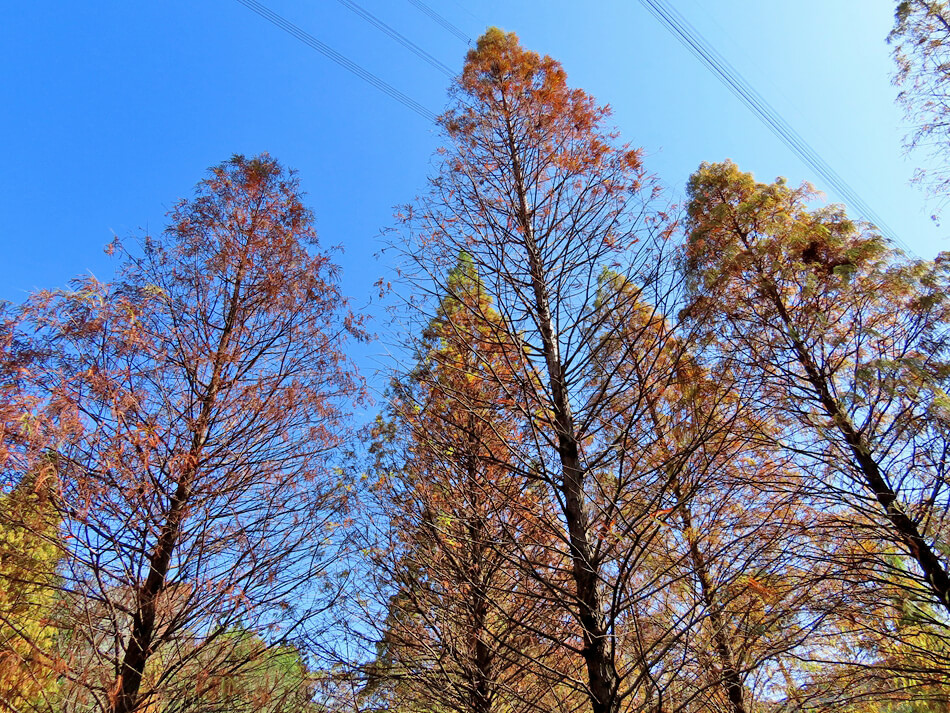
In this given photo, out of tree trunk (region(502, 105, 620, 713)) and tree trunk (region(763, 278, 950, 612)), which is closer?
tree trunk (region(502, 105, 620, 713))

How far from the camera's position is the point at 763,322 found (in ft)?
21.4

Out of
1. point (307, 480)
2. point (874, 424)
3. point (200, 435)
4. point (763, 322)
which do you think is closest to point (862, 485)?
point (874, 424)

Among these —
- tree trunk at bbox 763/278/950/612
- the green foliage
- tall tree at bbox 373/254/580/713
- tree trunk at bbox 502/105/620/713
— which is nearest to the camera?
tree trunk at bbox 502/105/620/713

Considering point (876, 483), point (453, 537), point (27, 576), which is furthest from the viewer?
point (876, 483)

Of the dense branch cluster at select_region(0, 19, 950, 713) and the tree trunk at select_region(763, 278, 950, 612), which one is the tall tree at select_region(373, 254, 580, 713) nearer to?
the dense branch cluster at select_region(0, 19, 950, 713)

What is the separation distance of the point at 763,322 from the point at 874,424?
1781 millimetres

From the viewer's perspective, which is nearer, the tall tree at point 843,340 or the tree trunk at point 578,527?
the tree trunk at point 578,527

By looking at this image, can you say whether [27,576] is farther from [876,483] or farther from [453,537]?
[876,483]

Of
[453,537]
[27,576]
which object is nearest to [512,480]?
[453,537]

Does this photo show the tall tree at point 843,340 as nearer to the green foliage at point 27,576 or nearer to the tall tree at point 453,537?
the tall tree at point 453,537

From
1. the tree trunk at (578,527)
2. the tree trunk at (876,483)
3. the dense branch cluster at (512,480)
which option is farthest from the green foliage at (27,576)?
the tree trunk at (876,483)

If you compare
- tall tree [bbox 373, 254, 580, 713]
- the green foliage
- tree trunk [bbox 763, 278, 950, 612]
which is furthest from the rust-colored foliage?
the green foliage

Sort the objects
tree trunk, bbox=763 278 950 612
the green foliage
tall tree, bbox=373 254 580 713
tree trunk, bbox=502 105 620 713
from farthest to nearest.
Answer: tree trunk, bbox=763 278 950 612, tall tree, bbox=373 254 580 713, the green foliage, tree trunk, bbox=502 105 620 713

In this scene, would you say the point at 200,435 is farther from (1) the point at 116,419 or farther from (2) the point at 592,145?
(2) the point at 592,145
